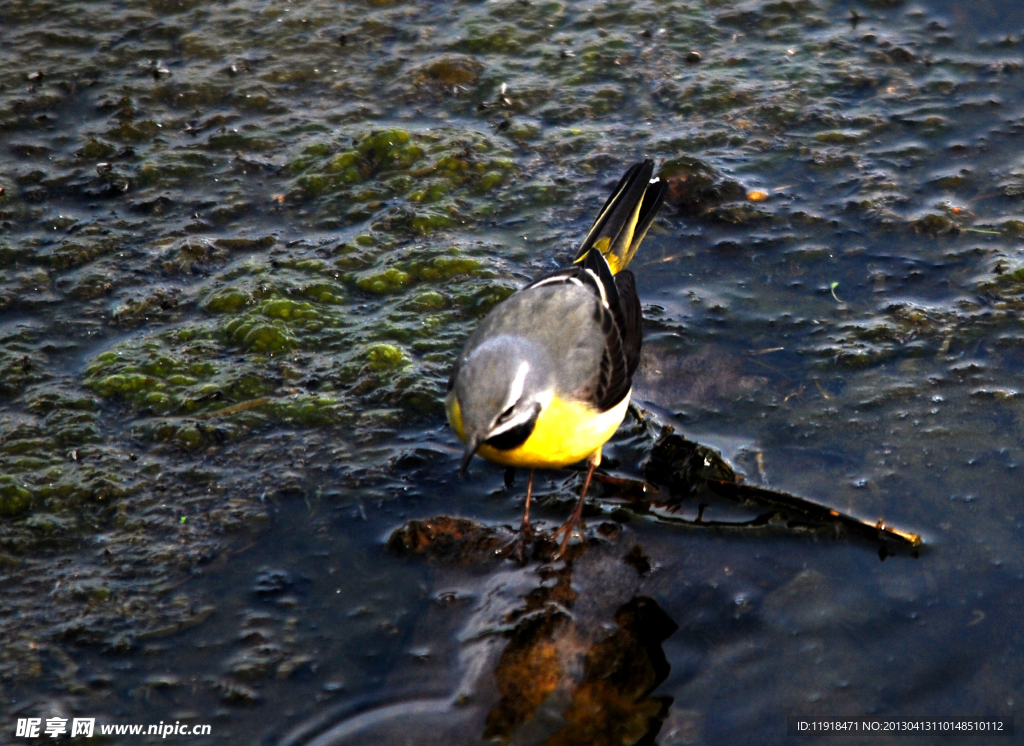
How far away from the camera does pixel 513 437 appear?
498 centimetres

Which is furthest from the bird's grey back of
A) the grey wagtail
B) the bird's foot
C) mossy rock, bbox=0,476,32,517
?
mossy rock, bbox=0,476,32,517

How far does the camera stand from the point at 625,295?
19.7 ft

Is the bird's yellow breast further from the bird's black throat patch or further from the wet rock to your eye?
the wet rock

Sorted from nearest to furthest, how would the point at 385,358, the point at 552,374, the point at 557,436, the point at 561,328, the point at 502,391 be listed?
the point at 502,391 → the point at 557,436 → the point at 552,374 → the point at 561,328 → the point at 385,358

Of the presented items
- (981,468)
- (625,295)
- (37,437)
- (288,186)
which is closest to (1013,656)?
(981,468)

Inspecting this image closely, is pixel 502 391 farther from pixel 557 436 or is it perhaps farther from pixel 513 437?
pixel 557 436

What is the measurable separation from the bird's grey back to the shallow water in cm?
76

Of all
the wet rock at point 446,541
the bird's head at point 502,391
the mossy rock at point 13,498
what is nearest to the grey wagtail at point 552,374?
the bird's head at point 502,391

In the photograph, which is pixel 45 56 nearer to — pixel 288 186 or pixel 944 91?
pixel 288 186

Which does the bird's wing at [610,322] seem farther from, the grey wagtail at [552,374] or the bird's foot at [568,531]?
the bird's foot at [568,531]

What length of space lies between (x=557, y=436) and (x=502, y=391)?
0.39 meters

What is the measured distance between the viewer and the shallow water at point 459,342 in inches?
184

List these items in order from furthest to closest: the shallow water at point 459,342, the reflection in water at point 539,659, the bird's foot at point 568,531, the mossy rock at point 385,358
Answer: the mossy rock at point 385,358 → the bird's foot at point 568,531 → the shallow water at point 459,342 → the reflection in water at point 539,659

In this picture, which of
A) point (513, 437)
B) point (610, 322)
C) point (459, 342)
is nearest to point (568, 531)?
point (513, 437)
